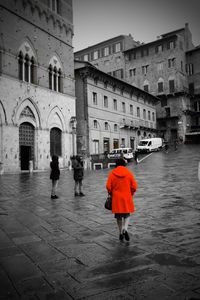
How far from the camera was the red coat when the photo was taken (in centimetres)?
496

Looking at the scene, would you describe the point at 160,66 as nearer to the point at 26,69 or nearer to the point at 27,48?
the point at 27,48

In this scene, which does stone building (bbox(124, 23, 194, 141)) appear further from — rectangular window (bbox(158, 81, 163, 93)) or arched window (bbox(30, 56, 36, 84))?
arched window (bbox(30, 56, 36, 84))

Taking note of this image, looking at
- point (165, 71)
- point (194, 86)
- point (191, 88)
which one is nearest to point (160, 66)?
point (165, 71)

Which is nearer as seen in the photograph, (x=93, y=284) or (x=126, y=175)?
(x=93, y=284)

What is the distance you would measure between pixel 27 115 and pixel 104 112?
543 inches

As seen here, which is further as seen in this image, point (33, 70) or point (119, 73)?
point (119, 73)

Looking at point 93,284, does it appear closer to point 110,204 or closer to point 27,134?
point 110,204

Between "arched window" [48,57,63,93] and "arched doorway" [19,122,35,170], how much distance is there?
541 cm

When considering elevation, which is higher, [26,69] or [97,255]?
[26,69]

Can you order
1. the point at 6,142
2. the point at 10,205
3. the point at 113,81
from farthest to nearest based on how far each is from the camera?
1. the point at 113,81
2. the point at 6,142
3. the point at 10,205

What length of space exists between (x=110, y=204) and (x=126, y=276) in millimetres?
1689

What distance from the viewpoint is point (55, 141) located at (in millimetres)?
28859

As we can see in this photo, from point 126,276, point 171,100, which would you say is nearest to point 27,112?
point 126,276

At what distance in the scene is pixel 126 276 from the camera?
137 inches
